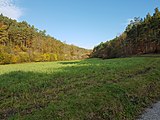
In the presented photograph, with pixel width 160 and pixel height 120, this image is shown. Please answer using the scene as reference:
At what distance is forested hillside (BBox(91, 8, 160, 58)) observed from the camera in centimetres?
5094

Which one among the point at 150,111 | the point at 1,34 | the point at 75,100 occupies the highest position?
the point at 1,34

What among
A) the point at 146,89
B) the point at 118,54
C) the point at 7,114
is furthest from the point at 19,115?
the point at 118,54

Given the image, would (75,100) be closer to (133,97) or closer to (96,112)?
(96,112)

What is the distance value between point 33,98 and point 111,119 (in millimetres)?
4077

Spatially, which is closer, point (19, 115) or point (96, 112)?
point (19, 115)

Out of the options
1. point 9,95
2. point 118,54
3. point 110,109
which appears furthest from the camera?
point 118,54

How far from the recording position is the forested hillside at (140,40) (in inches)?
2005

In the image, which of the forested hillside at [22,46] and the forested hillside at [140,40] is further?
the forested hillside at [22,46]

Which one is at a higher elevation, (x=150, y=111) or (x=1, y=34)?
(x=1, y=34)

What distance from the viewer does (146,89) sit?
11008 mm

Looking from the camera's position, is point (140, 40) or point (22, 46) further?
point (22, 46)

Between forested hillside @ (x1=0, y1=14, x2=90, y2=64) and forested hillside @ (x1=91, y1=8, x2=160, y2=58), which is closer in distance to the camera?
forested hillside @ (x1=91, y1=8, x2=160, y2=58)

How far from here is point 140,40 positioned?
5831cm

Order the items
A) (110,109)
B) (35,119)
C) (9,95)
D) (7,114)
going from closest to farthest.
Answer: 1. (35,119)
2. (7,114)
3. (110,109)
4. (9,95)
